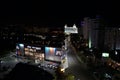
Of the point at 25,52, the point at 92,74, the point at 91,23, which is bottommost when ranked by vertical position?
the point at 92,74

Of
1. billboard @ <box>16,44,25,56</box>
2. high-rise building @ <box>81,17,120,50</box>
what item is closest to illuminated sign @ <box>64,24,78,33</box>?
high-rise building @ <box>81,17,120,50</box>

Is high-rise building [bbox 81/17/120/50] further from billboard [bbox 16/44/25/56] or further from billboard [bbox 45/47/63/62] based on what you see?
billboard [bbox 45/47/63/62]

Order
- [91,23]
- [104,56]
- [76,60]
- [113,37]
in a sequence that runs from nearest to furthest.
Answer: [76,60], [104,56], [113,37], [91,23]

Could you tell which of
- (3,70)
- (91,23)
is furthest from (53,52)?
(91,23)

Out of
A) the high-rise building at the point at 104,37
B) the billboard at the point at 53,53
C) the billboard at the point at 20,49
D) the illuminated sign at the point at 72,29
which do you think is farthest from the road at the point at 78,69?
the illuminated sign at the point at 72,29

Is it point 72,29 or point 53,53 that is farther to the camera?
point 72,29

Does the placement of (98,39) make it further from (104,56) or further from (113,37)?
(104,56)

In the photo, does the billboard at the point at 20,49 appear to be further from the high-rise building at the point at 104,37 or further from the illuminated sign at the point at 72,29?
the illuminated sign at the point at 72,29

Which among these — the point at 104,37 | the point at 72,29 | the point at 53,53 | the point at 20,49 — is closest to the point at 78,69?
the point at 53,53

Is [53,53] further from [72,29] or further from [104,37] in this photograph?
[72,29]
